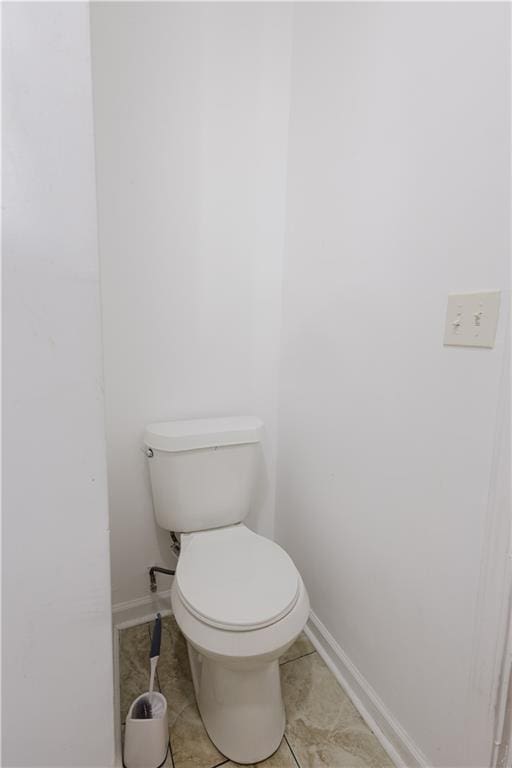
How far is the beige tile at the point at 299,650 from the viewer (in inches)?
46.4

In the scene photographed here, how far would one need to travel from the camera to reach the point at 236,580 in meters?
0.91

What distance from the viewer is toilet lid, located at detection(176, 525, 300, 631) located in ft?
2.66

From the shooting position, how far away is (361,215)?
0.96 meters

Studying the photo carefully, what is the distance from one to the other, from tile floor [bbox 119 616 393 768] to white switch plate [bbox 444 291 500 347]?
1.05 metres

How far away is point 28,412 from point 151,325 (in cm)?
70

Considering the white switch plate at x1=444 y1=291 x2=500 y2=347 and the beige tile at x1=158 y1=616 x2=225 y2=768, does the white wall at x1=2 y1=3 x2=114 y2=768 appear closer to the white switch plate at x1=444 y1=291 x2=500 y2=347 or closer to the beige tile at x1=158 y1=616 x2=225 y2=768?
the beige tile at x1=158 y1=616 x2=225 y2=768

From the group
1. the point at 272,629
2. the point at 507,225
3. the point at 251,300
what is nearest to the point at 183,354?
the point at 251,300

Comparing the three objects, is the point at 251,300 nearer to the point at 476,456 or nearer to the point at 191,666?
the point at 476,456

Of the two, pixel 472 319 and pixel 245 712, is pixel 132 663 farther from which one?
pixel 472 319

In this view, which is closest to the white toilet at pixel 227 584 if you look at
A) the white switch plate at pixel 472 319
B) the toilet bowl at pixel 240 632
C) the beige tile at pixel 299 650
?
the toilet bowl at pixel 240 632

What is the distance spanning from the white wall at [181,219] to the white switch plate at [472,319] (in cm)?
73

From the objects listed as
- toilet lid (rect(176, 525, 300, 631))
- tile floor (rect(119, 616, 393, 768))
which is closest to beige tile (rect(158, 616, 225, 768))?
tile floor (rect(119, 616, 393, 768))

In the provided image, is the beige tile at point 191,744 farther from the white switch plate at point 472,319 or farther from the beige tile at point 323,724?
the white switch plate at point 472,319

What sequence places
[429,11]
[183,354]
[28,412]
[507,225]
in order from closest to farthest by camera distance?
[28,412] < [507,225] < [429,11] < [183,354]
